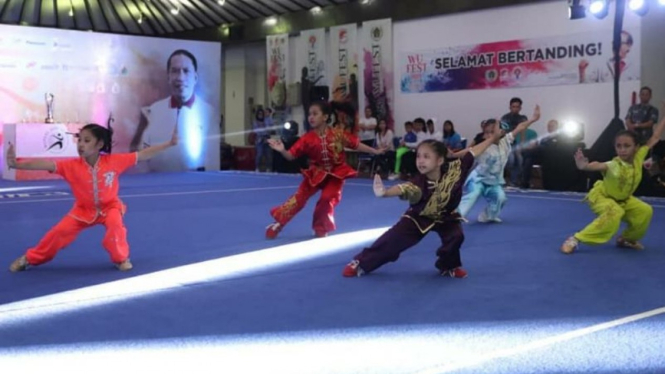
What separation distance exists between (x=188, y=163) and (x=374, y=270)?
11853mm

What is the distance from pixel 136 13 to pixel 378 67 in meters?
7.35

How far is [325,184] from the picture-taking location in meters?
6.14

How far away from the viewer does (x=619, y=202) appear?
205 inches

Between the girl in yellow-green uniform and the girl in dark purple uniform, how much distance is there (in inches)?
46.3

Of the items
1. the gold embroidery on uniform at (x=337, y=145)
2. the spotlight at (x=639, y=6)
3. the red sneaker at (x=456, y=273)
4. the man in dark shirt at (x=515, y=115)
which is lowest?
the red sneaker at (x=456, y=273)

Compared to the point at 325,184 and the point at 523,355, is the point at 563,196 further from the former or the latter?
the point at 523,355

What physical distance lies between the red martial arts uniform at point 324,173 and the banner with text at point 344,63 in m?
9.85

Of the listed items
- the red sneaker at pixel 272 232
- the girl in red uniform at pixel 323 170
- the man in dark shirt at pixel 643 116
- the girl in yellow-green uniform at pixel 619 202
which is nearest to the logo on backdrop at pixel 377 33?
the man in dark shirt at pixel 643 116

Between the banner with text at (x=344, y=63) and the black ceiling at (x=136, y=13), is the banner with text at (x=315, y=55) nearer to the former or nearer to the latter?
the banner with text at (x=344, y=63)

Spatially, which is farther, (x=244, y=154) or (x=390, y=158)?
(x=244, y=154)

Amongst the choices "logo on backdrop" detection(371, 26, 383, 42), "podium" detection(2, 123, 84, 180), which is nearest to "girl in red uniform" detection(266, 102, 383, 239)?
"podium" detection(2, 123, 84, 180)

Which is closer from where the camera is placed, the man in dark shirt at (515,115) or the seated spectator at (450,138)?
the man in dark shirt at (515,115)

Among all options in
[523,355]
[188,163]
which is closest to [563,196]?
[523,355]

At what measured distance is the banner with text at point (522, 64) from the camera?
11938 mm
